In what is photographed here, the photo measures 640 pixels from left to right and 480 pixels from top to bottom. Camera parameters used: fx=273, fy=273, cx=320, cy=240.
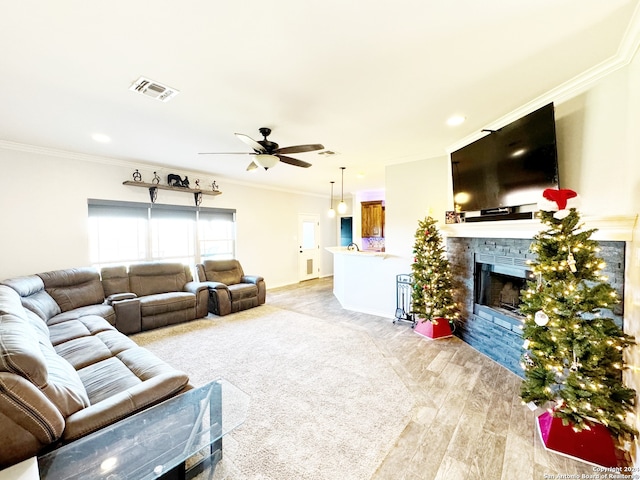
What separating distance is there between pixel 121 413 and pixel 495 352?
3568mm

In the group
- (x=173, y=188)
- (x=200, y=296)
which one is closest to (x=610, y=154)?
(x=200, y=296)

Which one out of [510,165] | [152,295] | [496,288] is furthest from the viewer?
[152,295]

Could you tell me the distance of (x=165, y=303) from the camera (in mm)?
4316

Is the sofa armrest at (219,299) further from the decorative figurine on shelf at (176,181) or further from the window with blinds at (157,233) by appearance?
the decorative figurine on shelf at (176,181)

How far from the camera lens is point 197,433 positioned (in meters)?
1.59

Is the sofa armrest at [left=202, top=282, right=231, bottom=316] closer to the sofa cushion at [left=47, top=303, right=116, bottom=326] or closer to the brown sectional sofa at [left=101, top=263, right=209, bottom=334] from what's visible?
the brown sectional sofa at [left=101, top=263, right=209, bottom=334]

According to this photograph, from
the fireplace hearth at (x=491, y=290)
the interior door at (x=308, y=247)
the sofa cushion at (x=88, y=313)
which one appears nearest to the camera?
the fireplace hearth at (x=491, y=290)

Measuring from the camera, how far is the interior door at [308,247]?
8234 mm

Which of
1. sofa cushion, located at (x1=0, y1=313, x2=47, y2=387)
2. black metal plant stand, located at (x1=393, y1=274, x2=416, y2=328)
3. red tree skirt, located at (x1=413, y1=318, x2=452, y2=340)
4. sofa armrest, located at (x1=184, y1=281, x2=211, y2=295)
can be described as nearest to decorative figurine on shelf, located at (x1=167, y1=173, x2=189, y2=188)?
sofa armrest, located at (x1=184, y1=281, x2=211, y2=295)

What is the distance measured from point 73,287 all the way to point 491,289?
576cm

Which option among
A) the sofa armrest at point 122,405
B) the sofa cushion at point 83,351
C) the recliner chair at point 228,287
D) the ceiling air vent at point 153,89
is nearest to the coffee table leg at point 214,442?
the sofa armrest at point 122,405

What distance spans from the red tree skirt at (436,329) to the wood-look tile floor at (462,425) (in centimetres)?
15

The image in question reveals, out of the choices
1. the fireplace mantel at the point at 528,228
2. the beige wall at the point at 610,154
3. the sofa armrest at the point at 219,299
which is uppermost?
the beige wall at the point at 610,154

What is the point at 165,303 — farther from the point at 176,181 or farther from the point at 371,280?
the point at 371,280
